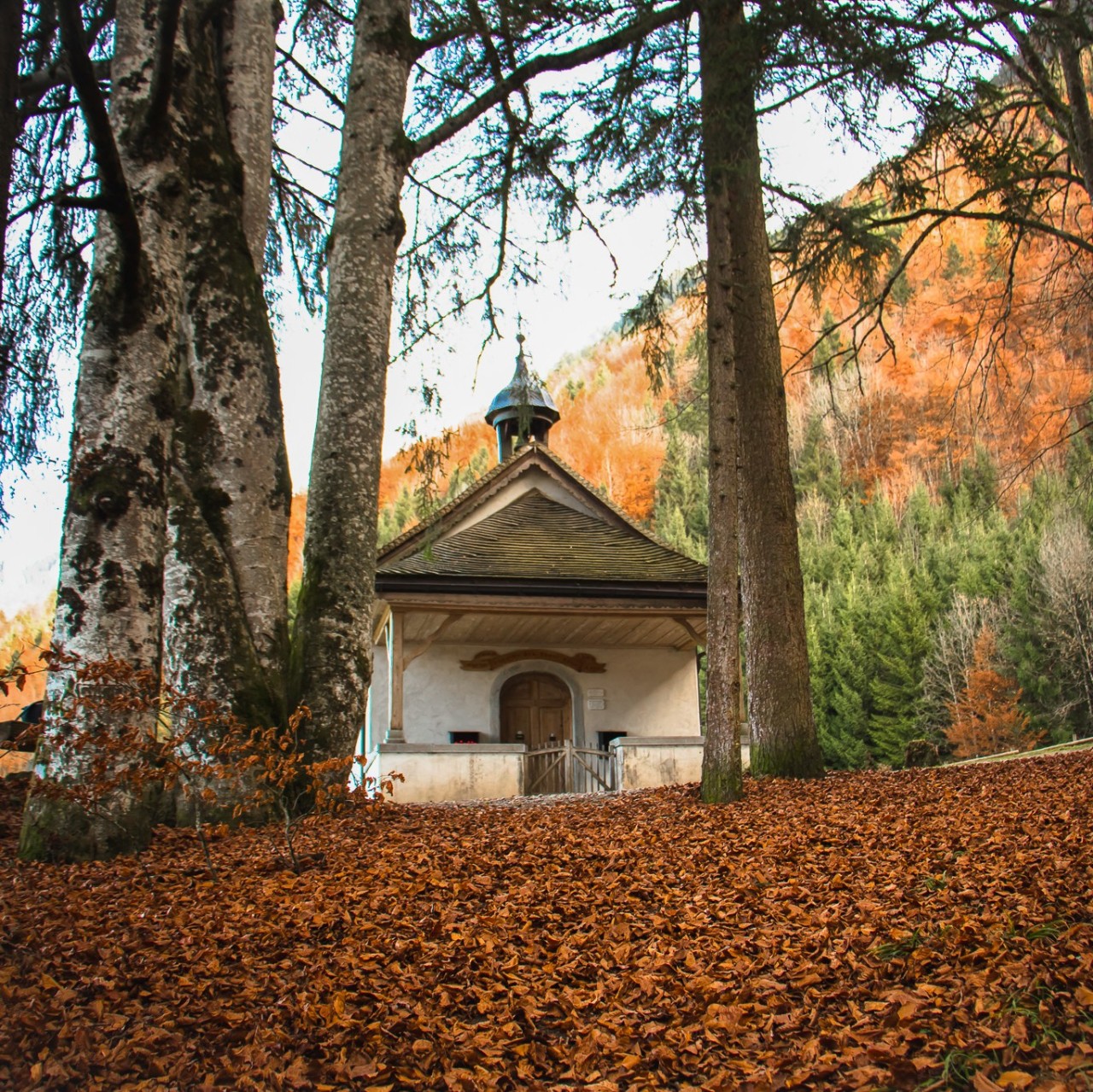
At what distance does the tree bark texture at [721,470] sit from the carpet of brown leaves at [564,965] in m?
1.98

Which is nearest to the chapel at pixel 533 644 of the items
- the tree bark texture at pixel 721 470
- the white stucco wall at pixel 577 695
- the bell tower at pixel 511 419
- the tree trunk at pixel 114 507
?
the white stucco wall at pixel 577 695

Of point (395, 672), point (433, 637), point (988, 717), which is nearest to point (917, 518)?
point (988, 717)

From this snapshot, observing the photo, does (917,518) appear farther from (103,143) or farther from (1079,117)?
(103,143)

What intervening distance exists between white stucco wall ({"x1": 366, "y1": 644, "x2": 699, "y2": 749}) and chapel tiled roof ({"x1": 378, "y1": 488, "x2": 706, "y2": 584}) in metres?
1.76

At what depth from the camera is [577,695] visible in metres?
15.4

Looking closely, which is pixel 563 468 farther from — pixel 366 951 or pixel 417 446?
pixel 366 951

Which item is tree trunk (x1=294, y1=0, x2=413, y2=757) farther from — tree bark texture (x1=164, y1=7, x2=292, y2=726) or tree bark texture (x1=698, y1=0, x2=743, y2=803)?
tree bark texture (x1=698, y1=0, x2=743, y2=803)

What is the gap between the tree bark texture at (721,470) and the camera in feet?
23.5

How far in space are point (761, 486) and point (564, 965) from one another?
6476 millimetres

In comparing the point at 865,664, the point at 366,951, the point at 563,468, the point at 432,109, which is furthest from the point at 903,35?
the point at 865,664

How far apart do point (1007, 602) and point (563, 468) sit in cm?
2195

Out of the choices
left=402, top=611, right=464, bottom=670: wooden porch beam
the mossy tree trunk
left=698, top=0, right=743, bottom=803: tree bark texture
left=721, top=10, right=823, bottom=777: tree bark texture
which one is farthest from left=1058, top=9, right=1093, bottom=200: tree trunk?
left=402, top=611, right=464, bottom=670: wooden porch beam

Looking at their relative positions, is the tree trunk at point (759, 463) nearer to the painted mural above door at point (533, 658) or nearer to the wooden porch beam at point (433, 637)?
the wooden porch beam at point (433, 637)

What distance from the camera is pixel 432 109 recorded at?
9.22m
